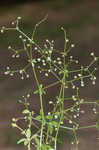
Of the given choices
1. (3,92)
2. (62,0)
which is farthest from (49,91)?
(62,0)

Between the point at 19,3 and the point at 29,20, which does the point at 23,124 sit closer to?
the point at 29,20

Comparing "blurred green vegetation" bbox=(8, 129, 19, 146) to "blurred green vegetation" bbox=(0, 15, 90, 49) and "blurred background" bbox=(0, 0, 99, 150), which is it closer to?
"blurred background" bbox=(0, 0, 99, 150)

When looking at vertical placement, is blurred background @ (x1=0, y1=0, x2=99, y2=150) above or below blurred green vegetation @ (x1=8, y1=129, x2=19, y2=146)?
above

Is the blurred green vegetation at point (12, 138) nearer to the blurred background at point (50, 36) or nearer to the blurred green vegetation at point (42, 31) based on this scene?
the blurred background at point (50, 36)

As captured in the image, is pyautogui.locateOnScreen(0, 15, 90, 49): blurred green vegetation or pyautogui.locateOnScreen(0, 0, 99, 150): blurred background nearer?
pyautogui.locateOnScreen(0, 0, 99, 150): blurred background

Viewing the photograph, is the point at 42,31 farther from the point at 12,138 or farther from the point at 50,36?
the point at 12,138

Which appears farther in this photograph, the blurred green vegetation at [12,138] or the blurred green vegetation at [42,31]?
the blurred green vegetation at [42,31]

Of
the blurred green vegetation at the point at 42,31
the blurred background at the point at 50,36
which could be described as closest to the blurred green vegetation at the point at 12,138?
the blurred background at the point at 50,36

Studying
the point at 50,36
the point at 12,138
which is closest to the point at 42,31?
the point at 50,36

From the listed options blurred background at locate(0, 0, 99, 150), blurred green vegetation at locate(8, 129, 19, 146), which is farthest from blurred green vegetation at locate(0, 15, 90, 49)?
blurred green vegetation at locate(8, 129, 19, 146)
